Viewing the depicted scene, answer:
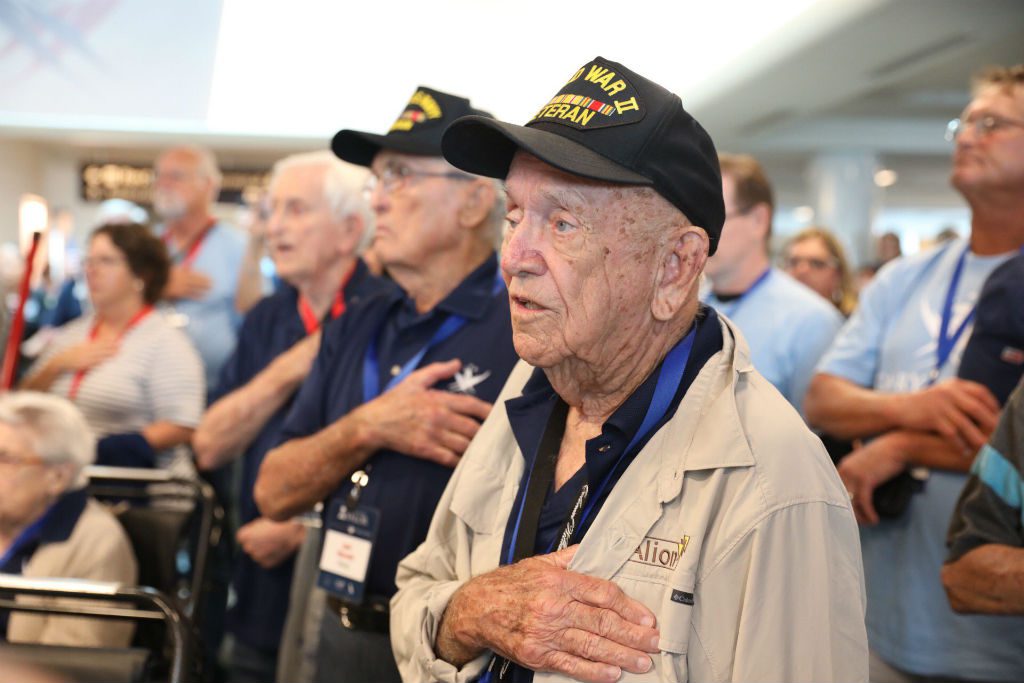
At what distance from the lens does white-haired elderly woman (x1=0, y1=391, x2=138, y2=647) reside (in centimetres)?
276

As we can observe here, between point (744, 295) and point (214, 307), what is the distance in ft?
8.95

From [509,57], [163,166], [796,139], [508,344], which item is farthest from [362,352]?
[796,139]

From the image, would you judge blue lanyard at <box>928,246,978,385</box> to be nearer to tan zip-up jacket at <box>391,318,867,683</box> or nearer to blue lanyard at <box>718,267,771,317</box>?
blue lanyard at <box>718,267,771,317</box>

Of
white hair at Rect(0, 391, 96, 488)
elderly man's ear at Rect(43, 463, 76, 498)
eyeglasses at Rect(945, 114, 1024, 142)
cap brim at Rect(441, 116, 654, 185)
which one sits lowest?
elderly man's ear at Rect(43, 463, 76, 498)

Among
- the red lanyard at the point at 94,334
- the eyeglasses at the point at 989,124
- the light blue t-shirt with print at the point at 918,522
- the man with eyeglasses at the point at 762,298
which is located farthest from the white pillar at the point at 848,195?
the eyeglasses at the point at 989,124

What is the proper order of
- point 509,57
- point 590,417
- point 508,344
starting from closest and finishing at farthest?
point 590,417 < point 508,344 < point 509,57

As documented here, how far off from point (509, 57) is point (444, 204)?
3920 mm

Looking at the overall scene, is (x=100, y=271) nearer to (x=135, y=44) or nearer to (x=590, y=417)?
(x=135, y=44)

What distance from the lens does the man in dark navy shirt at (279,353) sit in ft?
9.66

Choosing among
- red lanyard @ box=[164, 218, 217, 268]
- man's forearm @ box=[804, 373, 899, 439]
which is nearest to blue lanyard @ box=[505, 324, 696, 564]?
man's forearm @ box=[804, 373, 899, 439]

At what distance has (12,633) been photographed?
258 centimetres

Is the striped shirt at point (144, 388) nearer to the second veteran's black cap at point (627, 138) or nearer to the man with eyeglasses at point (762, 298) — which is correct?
the man with eyeglasses at point (762, 298)

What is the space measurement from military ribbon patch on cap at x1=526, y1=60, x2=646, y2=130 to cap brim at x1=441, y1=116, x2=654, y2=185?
4 cm

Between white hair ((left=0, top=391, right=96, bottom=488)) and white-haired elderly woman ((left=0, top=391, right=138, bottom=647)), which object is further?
white hair ((left=0, top=391, right=96, bottom=488))
